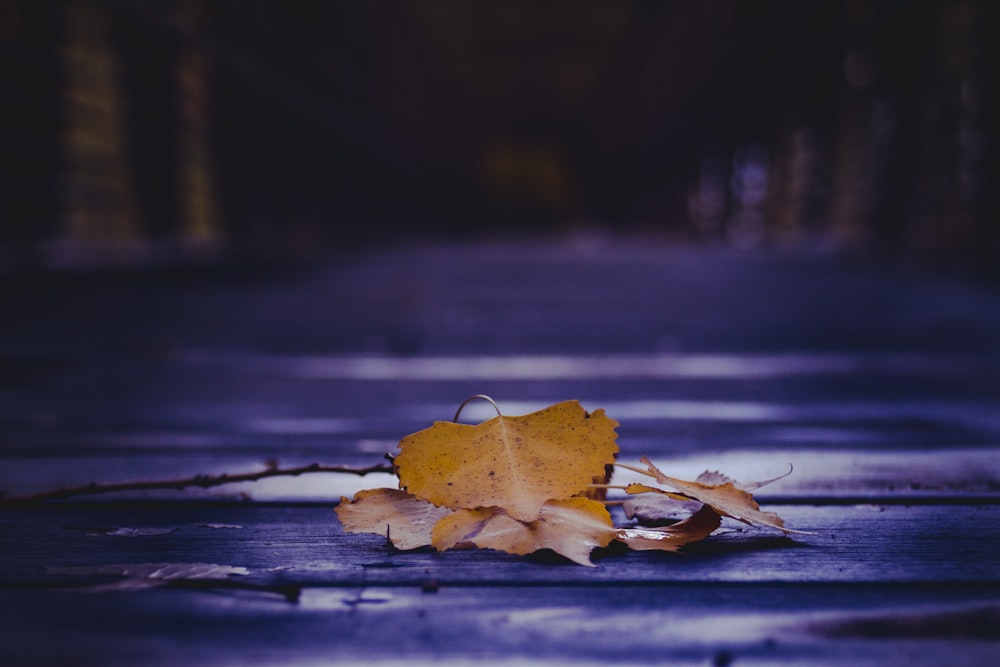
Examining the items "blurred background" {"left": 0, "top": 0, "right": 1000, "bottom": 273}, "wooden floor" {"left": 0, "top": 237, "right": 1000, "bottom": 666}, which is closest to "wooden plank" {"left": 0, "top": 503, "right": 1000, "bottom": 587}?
"wooden floor" {"left": 0, "top": 237, "right": 1000, "bottom": 666}

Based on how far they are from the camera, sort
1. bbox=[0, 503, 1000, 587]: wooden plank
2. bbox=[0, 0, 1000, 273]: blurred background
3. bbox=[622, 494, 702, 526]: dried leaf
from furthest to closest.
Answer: bbox=[0, 0, 1000, 273]: blurred background, bbox=[622, 494, 702, 526]: dried leaf, bbox=[0, 503, 1000, 587]: wooden plank

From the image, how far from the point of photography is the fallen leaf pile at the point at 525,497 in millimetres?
568

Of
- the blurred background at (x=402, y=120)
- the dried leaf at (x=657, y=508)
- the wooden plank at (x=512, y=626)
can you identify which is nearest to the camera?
the wooden plank at (x=512, y=626)

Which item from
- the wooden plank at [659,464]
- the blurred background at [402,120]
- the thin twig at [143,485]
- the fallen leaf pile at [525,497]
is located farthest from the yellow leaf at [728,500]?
the blurred background at [402,120]

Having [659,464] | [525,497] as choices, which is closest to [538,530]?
[525,497]

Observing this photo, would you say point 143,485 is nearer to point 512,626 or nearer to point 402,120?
point 512,626

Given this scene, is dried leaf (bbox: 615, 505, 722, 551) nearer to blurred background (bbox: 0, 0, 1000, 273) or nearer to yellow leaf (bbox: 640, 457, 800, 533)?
yellow leaf (bbox: 640, 457, 800, 533)

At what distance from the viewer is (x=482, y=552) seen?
57 centimetres

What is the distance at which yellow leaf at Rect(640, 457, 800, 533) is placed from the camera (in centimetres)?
58

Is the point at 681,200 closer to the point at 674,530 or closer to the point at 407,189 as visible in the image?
the point at 407,189

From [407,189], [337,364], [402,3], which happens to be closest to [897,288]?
[337,364]

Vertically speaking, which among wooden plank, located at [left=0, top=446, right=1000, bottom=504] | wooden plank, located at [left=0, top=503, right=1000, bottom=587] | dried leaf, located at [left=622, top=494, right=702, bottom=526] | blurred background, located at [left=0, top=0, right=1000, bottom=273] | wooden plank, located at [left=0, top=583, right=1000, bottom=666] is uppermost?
blurred background, located at [left=0, top=0, right=1000, bottom=273]

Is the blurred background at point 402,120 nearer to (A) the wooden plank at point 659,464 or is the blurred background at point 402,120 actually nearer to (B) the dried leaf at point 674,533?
(A) the wooden plank at point 659,464

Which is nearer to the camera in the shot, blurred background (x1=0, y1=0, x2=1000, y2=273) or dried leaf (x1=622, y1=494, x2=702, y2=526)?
dried leaf (x1=622, y1=494, x2=702, y2=526)
